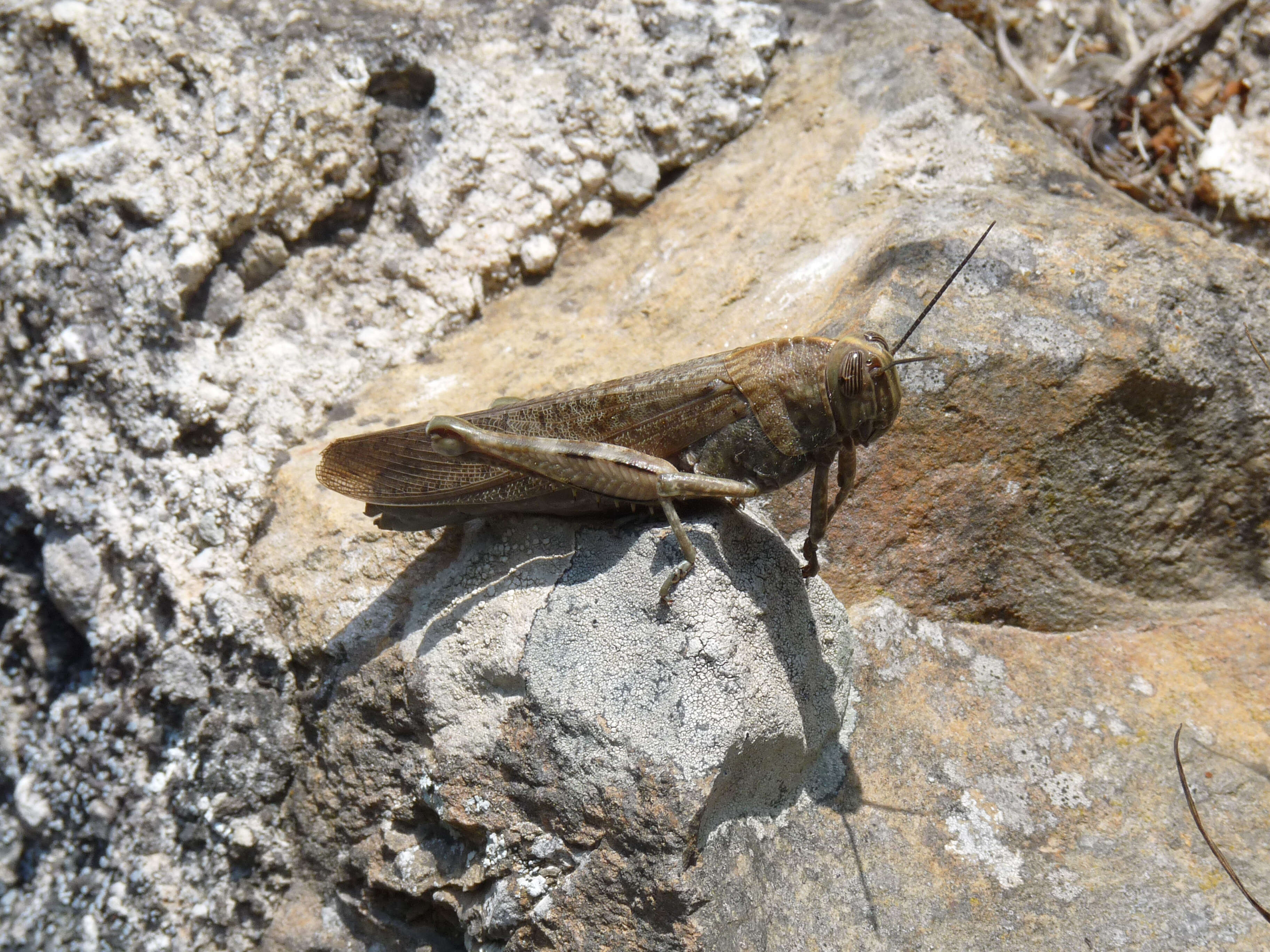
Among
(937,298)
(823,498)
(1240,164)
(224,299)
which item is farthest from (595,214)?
(1240,164)

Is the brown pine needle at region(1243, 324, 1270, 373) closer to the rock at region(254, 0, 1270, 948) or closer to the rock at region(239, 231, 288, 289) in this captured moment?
the rock at region(254, 0, 1270, 948)

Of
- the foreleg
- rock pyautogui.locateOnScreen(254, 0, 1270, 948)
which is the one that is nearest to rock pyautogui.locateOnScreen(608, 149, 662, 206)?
rock pyautogui.locateOnScreen(254, 0, 1270, 948)

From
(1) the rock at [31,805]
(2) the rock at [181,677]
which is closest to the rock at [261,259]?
(2) the rock at [181,677]

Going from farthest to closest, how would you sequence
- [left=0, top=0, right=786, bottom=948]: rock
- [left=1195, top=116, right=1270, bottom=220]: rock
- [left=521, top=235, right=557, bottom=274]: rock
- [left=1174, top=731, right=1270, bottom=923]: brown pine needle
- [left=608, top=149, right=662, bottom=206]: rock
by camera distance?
[left=1195, top=116, right=1270, bottom=220]: rock, [left=608, top=149, right=662, bottom=206]: rock, [left=521, top=235, right=557, bottom=274]: rock, [left=0, top=0, right=786, bottom=948]: rock, [left=1174, top=731, right=1270, bottom=923]: brown pine needle

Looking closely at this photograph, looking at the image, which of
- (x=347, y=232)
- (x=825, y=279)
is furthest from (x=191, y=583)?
(x=825, y=279)

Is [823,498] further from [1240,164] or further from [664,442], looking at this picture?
[1240,164]

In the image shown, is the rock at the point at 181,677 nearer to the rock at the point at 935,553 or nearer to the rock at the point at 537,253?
the rock at the point at 935,553

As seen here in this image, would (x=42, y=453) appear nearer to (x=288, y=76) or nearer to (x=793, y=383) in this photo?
(x=288, y=76)
